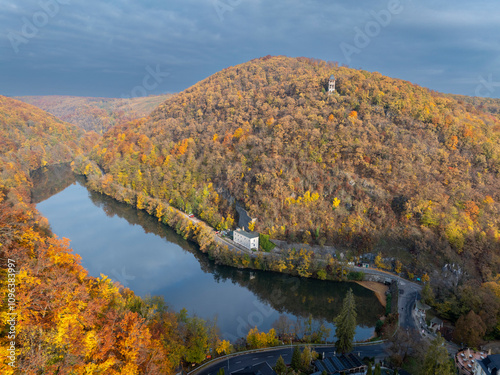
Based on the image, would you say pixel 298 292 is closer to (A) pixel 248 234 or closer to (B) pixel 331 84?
(A) pixel 248 234

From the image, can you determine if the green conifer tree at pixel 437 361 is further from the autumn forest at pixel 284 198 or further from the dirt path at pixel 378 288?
the dirt path at pixel 378 288

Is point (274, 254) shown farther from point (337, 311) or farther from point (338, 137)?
point (338, 137)

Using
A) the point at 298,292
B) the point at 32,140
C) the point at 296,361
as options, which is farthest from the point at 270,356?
the point at 32,140

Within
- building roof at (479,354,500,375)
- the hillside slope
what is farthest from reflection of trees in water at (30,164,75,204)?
building roof at (479,354,500,375)

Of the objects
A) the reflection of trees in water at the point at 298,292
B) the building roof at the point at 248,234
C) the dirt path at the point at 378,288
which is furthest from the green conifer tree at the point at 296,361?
the building roof at the point at 248,234

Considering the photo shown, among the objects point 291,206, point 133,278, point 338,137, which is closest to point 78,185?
point 133,278

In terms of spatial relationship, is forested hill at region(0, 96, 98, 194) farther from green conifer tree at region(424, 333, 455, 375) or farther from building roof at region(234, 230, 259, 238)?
green conifer tree at region(424, 333, 455, 375)
